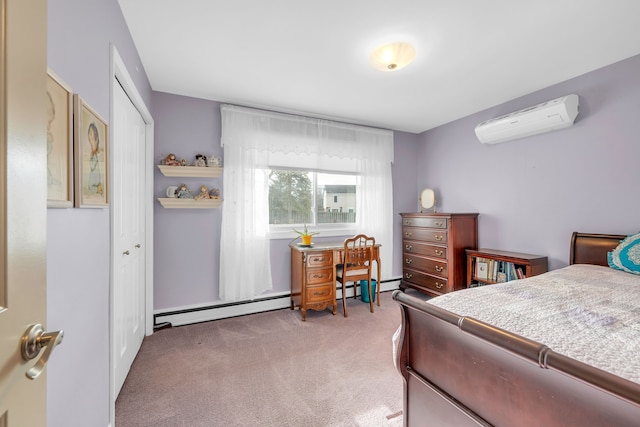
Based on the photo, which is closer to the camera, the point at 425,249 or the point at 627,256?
the point at 627,256

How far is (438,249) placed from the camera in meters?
3.43

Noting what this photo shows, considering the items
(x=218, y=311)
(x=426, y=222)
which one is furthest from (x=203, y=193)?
(x=426, y=222)

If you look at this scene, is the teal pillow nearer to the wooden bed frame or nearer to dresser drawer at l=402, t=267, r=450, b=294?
dresser drawer at l=402, t=267, r=450, b=294

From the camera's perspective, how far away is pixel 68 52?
105 cm

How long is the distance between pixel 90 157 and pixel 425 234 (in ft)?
11.4

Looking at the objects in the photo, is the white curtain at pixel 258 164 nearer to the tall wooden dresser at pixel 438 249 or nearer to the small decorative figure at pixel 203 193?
the small decorative figure at pixel 203 193

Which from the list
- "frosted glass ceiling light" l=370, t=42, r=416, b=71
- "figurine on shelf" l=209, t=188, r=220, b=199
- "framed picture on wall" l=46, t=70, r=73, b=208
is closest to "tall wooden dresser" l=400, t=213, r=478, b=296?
"frosted glass ceiling light" l=370, t=42, r=416, b=71

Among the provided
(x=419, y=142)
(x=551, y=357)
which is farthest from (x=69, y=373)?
(x=419, y=142)

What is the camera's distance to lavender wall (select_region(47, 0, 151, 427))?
0.95 metres

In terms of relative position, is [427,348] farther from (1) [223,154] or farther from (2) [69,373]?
(1) [223,154]

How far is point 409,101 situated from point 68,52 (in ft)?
9.68

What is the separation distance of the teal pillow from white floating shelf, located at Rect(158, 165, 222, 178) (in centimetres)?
358

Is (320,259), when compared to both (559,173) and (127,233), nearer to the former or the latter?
(127,233)

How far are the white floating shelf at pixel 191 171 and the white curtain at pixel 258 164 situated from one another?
0.15 m
